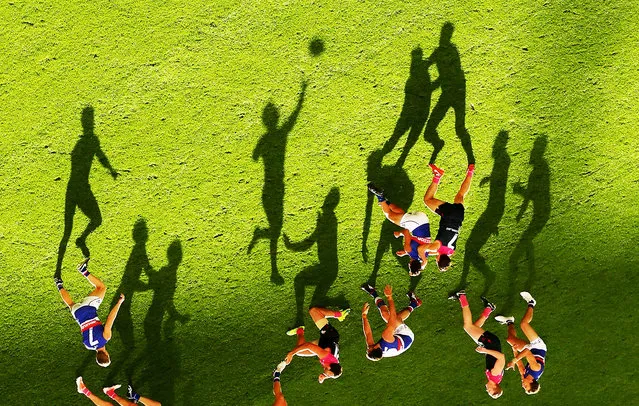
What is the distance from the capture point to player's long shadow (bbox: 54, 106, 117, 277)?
7.32m

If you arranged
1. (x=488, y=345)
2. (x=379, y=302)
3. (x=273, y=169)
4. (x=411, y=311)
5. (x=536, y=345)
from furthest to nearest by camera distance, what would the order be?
(x=411, y=311) → (x=379, y=302) → (x=536, y=345) → (x=273, y=169) → (x=488, y=345)

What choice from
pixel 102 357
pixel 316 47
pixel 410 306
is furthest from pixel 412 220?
pixel 102 357

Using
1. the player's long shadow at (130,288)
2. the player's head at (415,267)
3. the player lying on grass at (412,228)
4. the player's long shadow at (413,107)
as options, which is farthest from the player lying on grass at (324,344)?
the player's long shadow at (413,107)

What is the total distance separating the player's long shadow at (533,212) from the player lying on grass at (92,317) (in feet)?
22.8

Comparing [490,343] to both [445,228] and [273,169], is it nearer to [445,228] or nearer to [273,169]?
[445,228]

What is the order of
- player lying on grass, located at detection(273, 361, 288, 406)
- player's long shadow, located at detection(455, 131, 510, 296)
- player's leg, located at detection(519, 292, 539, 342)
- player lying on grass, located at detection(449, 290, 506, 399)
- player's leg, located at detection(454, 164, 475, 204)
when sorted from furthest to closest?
1. player's long shadow, located at detection(455, 131, 510, 296)
2. player's leg, located at detection(519, 292, 539, 342)
3. player lying on grass, located at detection(273, 361, 288, 406)
4. player's leg, located at detection(454, 164, 475, 204)
5. player lying on grass, located at detection(449, 290, 506, 399)

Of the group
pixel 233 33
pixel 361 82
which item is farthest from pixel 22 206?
pixel 361 82

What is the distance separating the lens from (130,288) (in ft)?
25.7

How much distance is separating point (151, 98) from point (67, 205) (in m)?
2.21

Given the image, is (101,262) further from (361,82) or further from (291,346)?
(361,82)

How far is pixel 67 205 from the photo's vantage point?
7.47 metres

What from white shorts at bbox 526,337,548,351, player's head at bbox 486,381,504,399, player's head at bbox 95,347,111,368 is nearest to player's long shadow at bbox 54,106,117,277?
player's head at bbox 95,347,111,368

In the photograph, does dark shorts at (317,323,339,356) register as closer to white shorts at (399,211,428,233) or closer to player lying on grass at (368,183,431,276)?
player lying on grass at (368,183,431,276)

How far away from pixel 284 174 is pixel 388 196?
1.82 m
